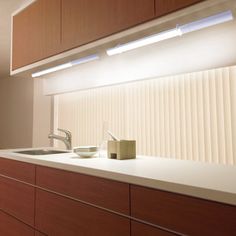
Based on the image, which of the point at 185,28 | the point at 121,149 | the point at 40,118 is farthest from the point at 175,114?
the point at 40,118

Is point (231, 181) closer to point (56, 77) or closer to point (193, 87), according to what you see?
point (193, 87)

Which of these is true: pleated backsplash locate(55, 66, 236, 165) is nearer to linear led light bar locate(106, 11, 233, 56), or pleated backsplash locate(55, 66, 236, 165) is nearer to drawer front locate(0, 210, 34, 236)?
linear led light bar locate(106, 11, 233, 56)

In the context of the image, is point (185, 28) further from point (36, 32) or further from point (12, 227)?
point (12, 227)

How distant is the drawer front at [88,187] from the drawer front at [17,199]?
0.70 ft

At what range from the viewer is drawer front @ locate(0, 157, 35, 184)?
1877 millimetres

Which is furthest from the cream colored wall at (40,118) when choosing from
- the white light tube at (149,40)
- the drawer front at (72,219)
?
the white light tube at (149,40)

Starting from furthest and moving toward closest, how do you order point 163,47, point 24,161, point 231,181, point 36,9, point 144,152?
point 36,9, point 144,152, point 24,161, point 163,47, point 231,181

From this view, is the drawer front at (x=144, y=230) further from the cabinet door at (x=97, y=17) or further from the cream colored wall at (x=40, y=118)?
the cream colored wall at (x=40, y=118)

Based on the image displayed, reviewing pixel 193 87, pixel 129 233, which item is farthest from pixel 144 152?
pixel 129 233

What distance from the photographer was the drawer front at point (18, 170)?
6.16 ft

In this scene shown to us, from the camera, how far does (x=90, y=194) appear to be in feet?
4.44

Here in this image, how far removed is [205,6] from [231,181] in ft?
2.73

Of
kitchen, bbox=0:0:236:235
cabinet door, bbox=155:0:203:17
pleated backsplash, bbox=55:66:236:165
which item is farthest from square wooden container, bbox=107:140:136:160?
cabinet door, bbox=155:0:203:17

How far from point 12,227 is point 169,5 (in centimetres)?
199
